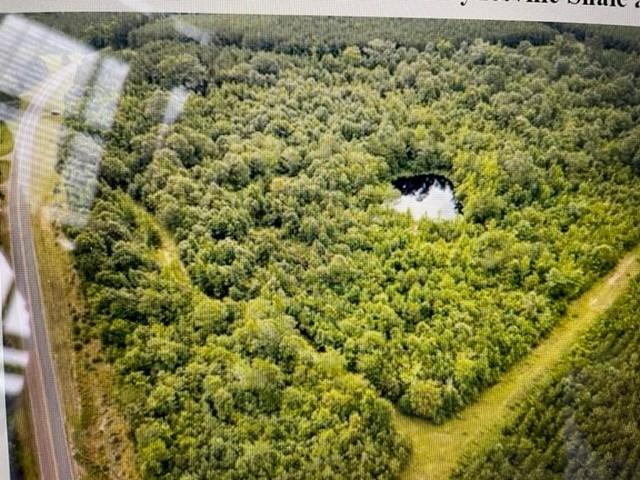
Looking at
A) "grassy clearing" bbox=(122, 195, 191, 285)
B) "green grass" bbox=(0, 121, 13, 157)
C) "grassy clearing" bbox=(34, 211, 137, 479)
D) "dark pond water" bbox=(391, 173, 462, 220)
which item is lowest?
"grassy clearing" bbox=(34, 211, 137, 479)

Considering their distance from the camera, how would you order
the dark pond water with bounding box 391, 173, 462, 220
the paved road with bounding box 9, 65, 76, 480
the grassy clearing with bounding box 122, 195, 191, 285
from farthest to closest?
the dark pond water with bounding box 391, 173, 462, 220, the grassy clearing with bounding box 122, 195, 191, 285, the paved road with bounding box 9, 65, 76, 480

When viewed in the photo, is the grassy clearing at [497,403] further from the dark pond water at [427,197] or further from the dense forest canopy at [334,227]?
the dark pond water at [427,197]

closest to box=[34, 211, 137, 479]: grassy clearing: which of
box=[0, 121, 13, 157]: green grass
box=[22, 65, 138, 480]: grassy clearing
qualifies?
box=[22, 65, 138, 480]: grassy clearing

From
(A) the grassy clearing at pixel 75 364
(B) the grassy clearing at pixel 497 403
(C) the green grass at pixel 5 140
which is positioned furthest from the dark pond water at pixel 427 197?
(C) the green grass at pixel 5 140

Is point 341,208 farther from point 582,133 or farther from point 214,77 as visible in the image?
point 582,133

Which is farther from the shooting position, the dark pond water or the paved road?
the dark pond water

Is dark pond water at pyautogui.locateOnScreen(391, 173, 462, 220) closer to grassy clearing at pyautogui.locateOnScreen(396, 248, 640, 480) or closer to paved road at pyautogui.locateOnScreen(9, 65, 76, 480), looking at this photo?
grassy clearing at pyautogui.locateOnScreen(396, 248, 640, 480)

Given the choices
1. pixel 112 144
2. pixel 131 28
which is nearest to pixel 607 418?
pixel 112 144
